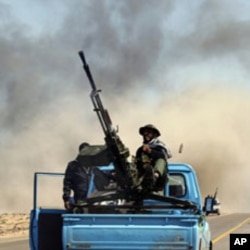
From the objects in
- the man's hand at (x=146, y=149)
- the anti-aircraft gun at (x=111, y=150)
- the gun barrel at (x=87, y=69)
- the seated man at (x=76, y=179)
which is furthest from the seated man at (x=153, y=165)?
the seated man at (x=76, y=179)

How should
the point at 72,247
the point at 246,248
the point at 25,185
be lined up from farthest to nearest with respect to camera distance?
the point at 25,185 < the point at 246,248 < the point at 72,247

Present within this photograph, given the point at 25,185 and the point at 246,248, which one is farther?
the point at 25,185

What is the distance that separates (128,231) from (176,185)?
3.11 meters

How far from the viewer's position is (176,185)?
1253cm

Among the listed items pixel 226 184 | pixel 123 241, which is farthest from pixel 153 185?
pixel 226 184

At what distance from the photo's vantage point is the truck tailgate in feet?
30.9

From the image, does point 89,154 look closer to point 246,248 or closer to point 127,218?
point 127,218

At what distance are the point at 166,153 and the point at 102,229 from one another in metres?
2.03

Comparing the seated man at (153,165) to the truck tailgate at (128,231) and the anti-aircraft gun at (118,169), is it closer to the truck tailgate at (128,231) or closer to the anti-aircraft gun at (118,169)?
the anti-aircraft gun at (118,169)

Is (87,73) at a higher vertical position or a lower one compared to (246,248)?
higher

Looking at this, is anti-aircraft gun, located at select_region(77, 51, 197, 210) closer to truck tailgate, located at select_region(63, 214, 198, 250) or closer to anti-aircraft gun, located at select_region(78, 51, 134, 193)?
anti-aircraft gun, located at select_region(78, 51, 134, 193)

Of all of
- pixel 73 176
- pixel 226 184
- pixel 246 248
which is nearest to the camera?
pixel 73 176

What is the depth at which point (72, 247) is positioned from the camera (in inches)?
374

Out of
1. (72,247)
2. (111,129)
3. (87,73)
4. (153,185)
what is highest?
(87,73)
